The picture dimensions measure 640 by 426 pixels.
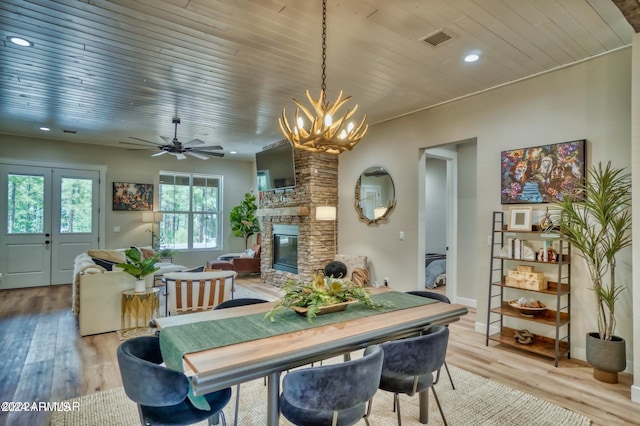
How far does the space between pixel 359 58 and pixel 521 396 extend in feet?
10.6

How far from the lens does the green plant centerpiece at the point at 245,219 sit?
866 centimetres

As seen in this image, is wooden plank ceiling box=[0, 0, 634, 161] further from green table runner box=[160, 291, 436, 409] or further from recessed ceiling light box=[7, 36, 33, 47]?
green table runner box=[160, 291, 436, 409]

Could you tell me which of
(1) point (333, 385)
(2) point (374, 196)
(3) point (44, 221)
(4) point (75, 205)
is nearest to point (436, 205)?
(2) point (374, 196)

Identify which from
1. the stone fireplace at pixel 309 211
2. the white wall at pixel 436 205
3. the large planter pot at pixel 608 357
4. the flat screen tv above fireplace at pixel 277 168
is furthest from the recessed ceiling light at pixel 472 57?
the white wall at pixel 436 205

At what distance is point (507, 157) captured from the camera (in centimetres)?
389

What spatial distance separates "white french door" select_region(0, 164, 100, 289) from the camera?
658 cm

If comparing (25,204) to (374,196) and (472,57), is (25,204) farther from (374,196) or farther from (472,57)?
(472,57)

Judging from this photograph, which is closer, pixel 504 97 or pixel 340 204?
pixel 504 97

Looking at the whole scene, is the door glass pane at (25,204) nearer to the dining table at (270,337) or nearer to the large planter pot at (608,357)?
the dining table at (270,337)

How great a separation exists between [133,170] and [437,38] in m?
7.17

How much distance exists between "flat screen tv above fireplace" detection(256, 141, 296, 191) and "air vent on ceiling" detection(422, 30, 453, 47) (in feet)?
12.0

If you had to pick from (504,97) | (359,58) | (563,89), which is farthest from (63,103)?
(563,89)

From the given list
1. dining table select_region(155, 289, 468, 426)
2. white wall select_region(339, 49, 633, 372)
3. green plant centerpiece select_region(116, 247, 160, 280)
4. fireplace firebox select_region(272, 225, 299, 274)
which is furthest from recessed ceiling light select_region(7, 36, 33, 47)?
fireplace firebox select_region(272, 225, 299, 274)

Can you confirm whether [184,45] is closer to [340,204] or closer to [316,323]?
[316,323]
